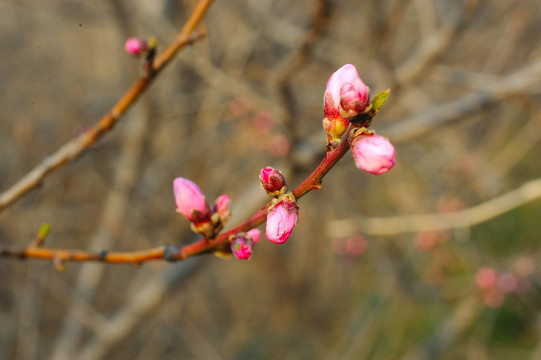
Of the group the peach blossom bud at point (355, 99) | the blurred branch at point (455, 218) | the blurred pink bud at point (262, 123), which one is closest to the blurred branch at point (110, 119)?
the peach blossom bud at point (355, 99)

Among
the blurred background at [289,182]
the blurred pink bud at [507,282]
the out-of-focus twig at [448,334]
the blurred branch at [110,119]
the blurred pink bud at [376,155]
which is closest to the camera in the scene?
the blurred pink bud at [376,155]

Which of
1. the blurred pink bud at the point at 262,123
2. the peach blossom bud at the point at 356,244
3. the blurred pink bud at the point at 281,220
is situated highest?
the blurred pink bud at the point at 262,123

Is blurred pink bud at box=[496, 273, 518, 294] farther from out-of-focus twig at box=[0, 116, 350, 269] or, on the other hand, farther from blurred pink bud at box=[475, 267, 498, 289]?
out-of-focus twig at box=[0, 116, 350, 269]

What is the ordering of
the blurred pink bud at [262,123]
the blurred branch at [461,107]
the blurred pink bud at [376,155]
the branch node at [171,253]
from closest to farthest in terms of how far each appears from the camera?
the blurred pink bud at [376,155], the branch node at [171,253], the blurred branch at [461,107], the blurred pink bud at [262,123]

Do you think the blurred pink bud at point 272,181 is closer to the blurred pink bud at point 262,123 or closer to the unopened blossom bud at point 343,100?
the unopened blossom bud at point 343,100

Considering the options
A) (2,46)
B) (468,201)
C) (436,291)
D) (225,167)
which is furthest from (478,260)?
(2,46)

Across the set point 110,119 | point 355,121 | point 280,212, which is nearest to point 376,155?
point 355,121

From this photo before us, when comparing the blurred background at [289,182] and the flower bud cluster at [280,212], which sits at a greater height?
the blurred background at [289,182]
